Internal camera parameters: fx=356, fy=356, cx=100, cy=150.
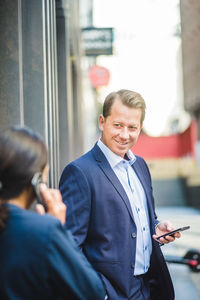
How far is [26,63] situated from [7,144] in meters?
1.65

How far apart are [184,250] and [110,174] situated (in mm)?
4967

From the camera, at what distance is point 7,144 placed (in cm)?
128

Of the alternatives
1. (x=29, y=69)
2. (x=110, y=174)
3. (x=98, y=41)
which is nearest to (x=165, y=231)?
(x=110, y=174)

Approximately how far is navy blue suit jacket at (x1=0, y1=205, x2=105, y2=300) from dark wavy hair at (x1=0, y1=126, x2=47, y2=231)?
2.3 inches

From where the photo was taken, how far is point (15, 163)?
127 centimetres

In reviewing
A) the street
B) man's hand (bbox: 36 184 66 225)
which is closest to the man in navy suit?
man's hand (bbox: 36 184 66 225)

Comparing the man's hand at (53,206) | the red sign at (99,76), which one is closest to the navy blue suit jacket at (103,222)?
the man's hand at (53,206)

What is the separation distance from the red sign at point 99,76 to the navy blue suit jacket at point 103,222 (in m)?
10.5

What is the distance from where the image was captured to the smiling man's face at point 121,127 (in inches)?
87.7

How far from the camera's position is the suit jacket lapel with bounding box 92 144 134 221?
6.88 ft

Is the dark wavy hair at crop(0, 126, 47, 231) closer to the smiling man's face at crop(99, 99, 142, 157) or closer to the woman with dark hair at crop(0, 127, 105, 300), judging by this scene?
the woman with dark hair at crop(0, 127, 105, 300)

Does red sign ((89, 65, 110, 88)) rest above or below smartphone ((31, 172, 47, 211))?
above

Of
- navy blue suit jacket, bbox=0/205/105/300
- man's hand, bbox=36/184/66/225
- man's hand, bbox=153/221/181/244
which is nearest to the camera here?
navy blue suit jacket, bbox=0/205/105/300

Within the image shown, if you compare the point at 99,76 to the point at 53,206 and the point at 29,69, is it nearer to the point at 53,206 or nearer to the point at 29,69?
the point at 29,69
